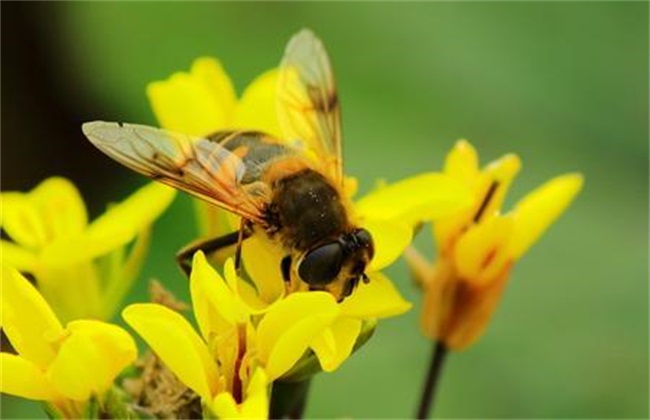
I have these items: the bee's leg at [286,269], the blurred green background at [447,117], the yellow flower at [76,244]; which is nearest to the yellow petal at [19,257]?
the yellow flower at [76,244]

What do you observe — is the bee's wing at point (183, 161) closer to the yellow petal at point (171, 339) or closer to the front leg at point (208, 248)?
the front leg at point (208, 248)

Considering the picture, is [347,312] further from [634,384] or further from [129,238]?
[634,384]

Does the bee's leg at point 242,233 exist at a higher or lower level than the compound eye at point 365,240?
lower

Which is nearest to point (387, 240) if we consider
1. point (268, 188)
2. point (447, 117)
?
point (268, 188)

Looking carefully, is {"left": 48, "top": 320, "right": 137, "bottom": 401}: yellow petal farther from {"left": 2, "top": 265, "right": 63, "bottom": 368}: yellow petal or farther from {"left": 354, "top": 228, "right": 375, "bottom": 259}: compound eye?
{"left": 354, "top": 228, "right": 375, "bottom": 259}: compound eye

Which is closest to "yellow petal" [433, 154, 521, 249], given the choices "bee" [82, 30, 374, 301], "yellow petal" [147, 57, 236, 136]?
"bee" [82, 30, 374, 301]

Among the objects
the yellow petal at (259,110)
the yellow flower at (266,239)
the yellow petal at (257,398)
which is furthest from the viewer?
the yellow petal at (259,110)

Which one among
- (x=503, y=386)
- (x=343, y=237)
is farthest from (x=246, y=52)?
(x=343, y=237)
